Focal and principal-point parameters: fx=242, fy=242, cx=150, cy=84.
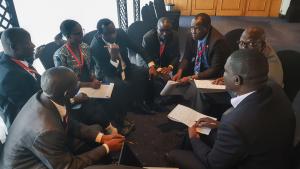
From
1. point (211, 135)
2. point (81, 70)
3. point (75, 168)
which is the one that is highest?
point (81, 70)

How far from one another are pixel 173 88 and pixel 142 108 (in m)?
0.62

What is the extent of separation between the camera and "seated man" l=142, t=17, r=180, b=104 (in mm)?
3098

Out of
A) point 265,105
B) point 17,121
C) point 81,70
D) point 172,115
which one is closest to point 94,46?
point 81,70

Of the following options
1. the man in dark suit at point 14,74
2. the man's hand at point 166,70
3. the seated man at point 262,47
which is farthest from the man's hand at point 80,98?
the seated man at point 262,47

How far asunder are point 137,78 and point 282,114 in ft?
6.43

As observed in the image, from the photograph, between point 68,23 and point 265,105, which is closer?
point 265,105

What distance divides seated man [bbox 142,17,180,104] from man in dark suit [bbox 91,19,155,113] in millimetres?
116

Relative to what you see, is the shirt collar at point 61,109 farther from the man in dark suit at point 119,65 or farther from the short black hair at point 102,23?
the short black hair at point 102,23

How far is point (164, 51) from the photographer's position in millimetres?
3195

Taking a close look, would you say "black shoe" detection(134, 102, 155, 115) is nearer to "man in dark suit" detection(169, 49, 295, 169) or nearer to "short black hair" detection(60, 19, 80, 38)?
"short black hair" detection(60, 19, 80, 38)

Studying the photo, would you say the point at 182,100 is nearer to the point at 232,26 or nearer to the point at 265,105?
the point at 265,105

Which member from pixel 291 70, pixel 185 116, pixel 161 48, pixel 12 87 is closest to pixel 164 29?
pixel 161 48

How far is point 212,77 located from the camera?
2758 millimetres

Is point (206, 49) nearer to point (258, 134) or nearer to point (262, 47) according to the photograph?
point (262, 47)
